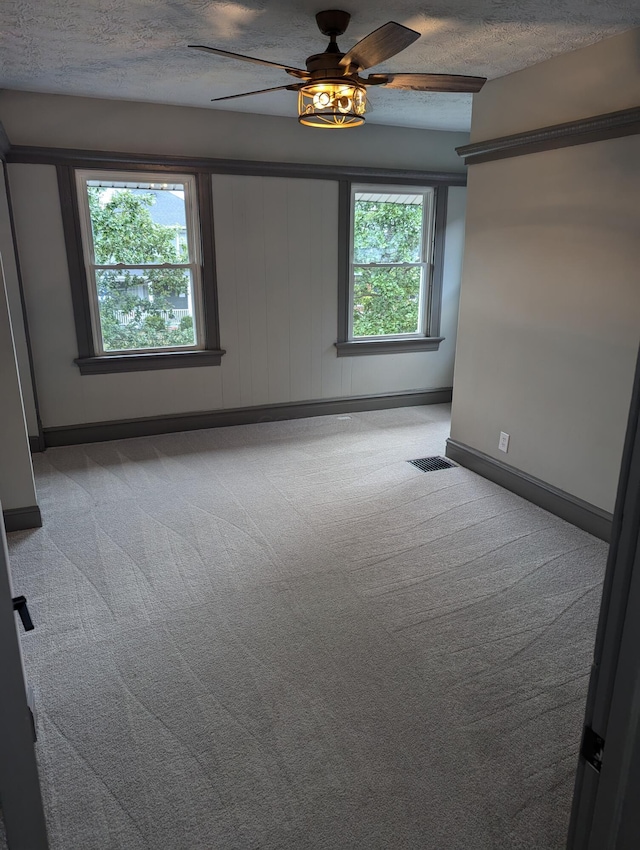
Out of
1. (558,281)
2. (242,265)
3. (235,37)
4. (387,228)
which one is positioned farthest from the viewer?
(387,228)

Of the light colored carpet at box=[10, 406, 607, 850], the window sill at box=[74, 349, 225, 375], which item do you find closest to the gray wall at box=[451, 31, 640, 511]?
the light colored carpet at box=[10, 406, 607, 850]

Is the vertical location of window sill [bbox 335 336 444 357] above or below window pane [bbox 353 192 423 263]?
below

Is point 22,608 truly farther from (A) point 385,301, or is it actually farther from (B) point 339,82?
(A) point 385,301

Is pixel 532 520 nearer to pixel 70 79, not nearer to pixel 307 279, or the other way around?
pixel 307 279

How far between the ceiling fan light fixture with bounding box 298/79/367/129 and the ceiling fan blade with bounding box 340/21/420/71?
0.15 meters

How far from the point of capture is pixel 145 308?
4684 millimetres

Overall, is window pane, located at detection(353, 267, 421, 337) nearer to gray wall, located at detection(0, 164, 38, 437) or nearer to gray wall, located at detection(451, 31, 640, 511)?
gray wall, located at detection(451, 31, 640, 511)

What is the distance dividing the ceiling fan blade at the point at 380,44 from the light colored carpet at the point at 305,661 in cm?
230

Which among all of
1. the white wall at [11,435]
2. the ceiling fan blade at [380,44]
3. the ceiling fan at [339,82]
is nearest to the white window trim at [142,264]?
the white wall at [11,435]

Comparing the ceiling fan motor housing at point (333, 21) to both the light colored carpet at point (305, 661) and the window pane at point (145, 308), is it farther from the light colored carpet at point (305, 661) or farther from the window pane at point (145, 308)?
the light colored carpet at point (305, 661)

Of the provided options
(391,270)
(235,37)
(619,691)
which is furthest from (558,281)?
(619,691)

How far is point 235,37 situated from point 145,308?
7.48ft

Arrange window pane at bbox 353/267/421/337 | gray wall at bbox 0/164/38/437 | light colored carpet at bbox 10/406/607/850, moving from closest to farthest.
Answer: light colored carpet at bbox 10/406/607/850 → gray wall at bbox 0/164/38/437 → window pane at bbox 353/267/421/337

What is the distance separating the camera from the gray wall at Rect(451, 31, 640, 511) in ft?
9.35
